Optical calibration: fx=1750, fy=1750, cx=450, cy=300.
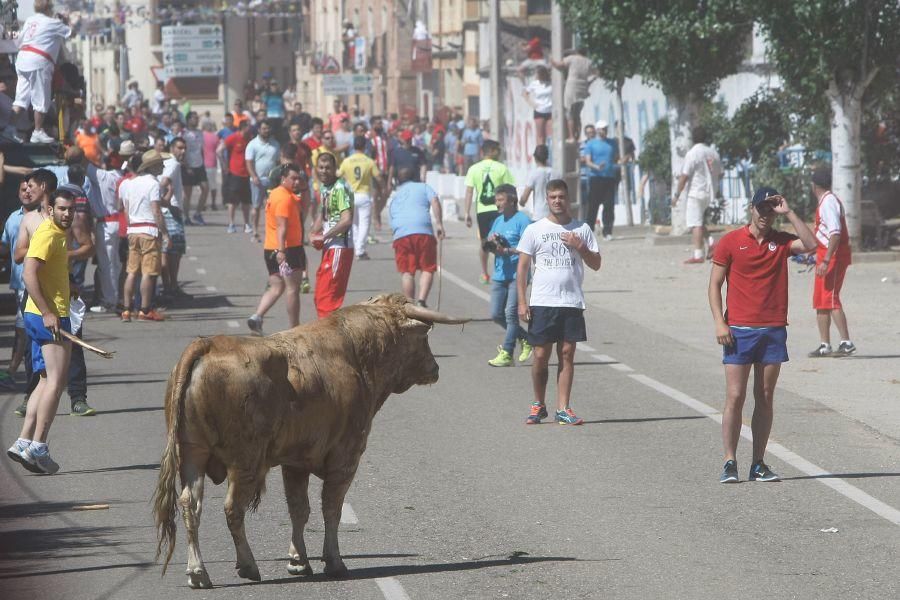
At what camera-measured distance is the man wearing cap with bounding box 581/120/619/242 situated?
30609 mm

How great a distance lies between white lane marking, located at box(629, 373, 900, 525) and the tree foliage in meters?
14.2

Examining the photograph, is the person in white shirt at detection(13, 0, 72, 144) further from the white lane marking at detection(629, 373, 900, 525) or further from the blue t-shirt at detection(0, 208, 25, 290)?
the white lane marking at detection(629, 373, 900, 525)

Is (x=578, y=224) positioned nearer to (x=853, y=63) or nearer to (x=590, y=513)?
(x=590, y=513)

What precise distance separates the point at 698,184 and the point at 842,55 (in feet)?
9.34

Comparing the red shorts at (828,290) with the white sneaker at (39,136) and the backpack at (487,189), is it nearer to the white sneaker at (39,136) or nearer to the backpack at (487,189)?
the backpack at (487,189)

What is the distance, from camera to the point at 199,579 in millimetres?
8156

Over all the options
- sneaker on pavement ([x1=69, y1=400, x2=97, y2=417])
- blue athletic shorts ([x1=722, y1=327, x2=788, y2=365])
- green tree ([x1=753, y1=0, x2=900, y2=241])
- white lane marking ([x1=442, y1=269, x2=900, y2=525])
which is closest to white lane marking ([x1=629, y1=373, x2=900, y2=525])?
white lane marking ([x1=442, y1=269, x2=900, y2=525])

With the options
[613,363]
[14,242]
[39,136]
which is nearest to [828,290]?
[613,363]

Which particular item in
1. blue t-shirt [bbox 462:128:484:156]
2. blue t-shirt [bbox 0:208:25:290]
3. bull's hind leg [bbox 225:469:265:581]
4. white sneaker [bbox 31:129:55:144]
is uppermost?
blue t-shirt [bbox 462:128:484:156]

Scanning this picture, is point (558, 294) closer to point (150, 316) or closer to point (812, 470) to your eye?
point (812, 470)

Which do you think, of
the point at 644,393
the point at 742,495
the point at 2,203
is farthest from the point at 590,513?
the point at 2,203

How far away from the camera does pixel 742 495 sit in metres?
10.6

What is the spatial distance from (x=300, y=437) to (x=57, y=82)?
1501cm

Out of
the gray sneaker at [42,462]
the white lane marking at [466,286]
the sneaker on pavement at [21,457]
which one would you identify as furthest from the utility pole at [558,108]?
the sneaker on pavement at [21,457]
